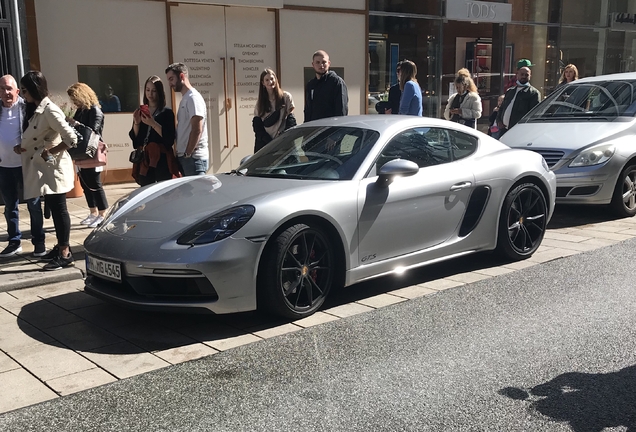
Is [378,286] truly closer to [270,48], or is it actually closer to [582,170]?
[582,170]

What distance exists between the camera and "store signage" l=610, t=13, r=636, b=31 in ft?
67.1

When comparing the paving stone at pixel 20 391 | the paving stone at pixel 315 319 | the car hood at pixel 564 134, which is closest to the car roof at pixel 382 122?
the paving stone at pixel 315 319

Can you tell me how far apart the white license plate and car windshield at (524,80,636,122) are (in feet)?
22.4

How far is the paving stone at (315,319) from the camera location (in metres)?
4.91

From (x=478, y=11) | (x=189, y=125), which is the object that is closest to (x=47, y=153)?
(x=189, y=125)

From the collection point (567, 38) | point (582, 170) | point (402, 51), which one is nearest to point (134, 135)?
point (582, 170)

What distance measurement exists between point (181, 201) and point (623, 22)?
19.5 metres

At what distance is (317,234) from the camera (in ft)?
16.4

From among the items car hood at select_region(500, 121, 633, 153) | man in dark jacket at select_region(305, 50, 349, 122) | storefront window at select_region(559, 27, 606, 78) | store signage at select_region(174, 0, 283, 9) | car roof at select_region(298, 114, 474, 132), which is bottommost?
car hood at select_region(500, 121, 633, 153)

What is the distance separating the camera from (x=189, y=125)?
23.1ft

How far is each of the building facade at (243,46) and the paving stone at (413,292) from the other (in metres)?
6.84

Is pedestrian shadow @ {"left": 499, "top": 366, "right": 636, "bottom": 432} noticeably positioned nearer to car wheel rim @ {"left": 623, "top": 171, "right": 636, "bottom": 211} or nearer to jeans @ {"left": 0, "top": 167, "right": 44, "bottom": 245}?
jeans @ {"left": 0, "top": 167, "right": 44, "bottom": 245}

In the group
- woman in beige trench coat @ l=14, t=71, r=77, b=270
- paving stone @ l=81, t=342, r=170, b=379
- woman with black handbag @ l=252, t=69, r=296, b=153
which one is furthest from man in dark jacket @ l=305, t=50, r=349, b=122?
paving stone @ l=81, t=342, r=170, b=379

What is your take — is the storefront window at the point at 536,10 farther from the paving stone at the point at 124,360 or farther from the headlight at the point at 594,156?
the paving stone at the point at 124,360
